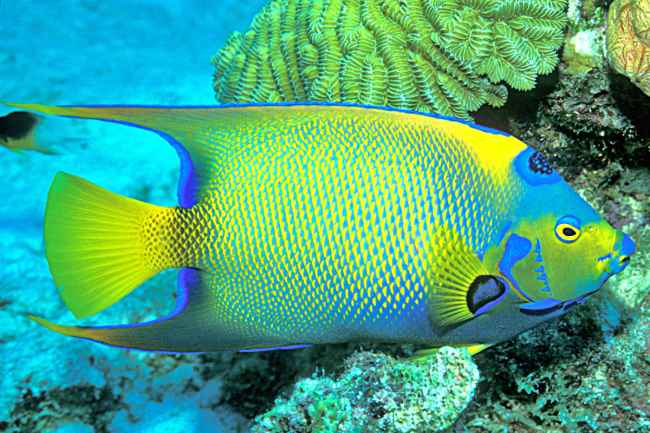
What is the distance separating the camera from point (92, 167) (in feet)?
17.9

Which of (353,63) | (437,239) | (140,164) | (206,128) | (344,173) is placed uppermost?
(140,164)

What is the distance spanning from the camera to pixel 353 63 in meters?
2.68

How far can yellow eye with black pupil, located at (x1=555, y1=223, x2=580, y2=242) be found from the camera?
1412mm

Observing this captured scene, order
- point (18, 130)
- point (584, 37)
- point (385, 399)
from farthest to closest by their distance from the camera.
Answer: point (18, 130), point (584, 37), point (385, 399)

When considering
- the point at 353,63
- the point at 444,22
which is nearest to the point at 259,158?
the point at 353,63

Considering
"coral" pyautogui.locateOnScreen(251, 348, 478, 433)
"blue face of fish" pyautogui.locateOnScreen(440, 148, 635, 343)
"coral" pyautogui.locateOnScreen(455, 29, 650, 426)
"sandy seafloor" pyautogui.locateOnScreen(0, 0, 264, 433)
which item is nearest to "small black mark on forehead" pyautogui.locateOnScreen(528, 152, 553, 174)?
"blue face of fish" pyautogui.locateOnScreen(440, 148, 635, 343)

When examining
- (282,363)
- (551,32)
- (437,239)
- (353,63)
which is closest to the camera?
(437,239)

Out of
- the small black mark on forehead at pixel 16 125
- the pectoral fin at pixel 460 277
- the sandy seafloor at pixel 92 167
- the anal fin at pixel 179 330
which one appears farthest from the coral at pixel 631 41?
the small black mark on forehead at pixel 16 125

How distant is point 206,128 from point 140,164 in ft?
14.3

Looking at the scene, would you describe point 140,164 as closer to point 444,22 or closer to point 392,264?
point 444,22

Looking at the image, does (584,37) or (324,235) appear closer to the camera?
(324,235)

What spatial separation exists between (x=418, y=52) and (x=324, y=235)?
1.60 metres

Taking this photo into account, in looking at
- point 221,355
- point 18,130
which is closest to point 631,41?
point 221,355

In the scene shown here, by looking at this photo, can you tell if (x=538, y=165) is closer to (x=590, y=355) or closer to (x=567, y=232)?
(x=567, y=232)
